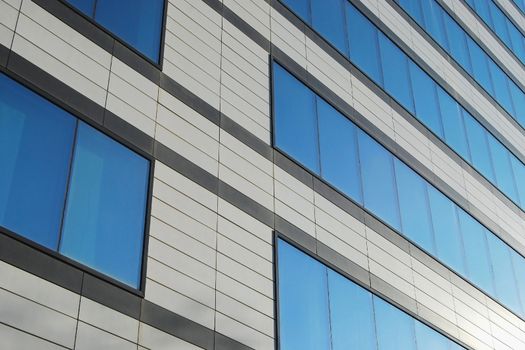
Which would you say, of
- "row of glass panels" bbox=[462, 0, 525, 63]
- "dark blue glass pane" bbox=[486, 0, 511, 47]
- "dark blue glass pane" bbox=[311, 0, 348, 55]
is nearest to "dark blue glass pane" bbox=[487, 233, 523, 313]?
"dark blue glass pane" bbox=[311, 0, 348, 55]

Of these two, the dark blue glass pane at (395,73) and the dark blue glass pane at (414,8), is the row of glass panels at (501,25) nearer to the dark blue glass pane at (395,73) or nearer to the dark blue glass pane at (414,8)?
the dark blue glass pane at (414,8)

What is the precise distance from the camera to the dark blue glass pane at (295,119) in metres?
23.8

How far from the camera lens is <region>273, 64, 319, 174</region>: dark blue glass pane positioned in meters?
23.8

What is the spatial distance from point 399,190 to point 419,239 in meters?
1.69

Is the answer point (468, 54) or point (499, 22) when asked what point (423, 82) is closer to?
point (468, 54)

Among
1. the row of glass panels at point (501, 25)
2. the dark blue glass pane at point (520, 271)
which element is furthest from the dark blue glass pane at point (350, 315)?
the row of glass panels at point (501, 25)

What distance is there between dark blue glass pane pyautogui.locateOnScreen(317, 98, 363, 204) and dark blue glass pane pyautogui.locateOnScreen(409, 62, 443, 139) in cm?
618

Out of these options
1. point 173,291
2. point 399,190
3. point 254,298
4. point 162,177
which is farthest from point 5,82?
point 399,190

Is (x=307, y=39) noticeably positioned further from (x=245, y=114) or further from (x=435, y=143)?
(x=435, y=143)

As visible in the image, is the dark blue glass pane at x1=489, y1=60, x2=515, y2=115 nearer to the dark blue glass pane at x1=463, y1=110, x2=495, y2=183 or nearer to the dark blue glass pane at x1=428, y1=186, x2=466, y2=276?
the dark blue glass pane at x1=463, y1=110, x2=495, y2=183

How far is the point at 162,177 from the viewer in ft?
62.2

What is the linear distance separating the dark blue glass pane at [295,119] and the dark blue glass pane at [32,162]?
7507 millimetres

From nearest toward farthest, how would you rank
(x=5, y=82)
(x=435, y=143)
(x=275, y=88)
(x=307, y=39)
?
(x=5, y=82)
(x=275, y=88)
(x=307, y=39)
(x=435, y=143)

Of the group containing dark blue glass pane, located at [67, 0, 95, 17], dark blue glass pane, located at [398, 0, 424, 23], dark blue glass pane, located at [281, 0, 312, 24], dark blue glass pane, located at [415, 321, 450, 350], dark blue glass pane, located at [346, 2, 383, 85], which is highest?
dark blue glass pane, located at [398, 0, 424, 23]
